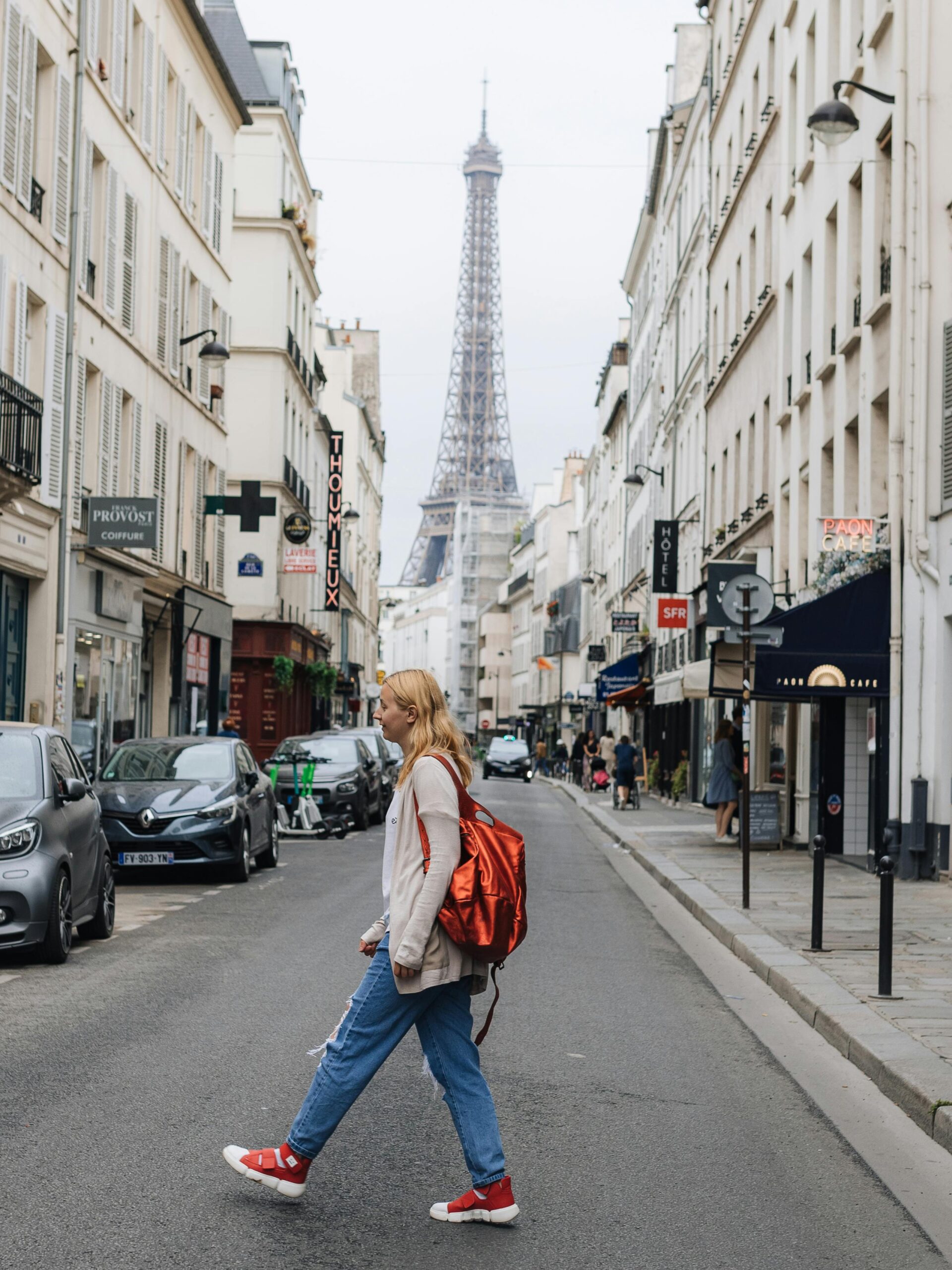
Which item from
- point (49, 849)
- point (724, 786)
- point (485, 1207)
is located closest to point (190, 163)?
point (724, 786)

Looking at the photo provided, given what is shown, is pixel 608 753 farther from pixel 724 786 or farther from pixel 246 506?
pixel 724 786

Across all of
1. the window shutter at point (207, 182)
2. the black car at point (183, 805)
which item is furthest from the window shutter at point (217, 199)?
the black car at point (183, 805)

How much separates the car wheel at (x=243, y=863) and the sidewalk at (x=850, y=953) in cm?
446

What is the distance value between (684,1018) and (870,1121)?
8.66ft

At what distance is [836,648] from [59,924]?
10747 mm

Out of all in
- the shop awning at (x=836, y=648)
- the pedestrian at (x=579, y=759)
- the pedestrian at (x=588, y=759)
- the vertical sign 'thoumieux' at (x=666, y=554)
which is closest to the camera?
the shop awning at (x=836, y=648)

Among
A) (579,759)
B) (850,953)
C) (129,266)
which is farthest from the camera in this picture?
(579,759)

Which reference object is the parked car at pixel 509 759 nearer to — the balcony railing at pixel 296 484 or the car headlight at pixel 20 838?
the balcony railing at pixel 296 484

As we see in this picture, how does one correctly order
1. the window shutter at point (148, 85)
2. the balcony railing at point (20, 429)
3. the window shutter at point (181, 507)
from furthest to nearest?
the window shutter at point (181, 507) < the window shutter at point (148, 85) < the balcony railing at point (20, 429)

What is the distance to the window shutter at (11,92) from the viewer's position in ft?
71.6

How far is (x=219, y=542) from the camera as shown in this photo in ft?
122

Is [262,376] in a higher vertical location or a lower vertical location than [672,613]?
higher

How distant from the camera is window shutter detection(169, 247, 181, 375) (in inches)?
1256

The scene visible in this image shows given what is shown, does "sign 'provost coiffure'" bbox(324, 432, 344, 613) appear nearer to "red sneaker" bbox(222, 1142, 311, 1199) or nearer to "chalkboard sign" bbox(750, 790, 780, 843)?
"chalkboard sign" bbox(750, 790, 780, 843)
